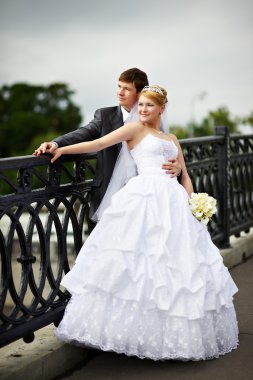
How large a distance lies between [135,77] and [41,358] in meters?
2.16

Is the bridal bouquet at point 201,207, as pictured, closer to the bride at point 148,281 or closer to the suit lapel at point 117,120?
the bride at point 148,281

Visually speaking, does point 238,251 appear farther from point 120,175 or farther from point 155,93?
point 155,93

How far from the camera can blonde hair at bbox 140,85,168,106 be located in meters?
5.25

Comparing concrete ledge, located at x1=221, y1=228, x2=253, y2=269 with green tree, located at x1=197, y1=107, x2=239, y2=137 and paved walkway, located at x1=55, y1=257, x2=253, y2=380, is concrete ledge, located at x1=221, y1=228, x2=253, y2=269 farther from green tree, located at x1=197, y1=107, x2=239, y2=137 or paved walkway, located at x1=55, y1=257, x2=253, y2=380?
green tree, located at x1=197, y1=107, x2=239, y2=137

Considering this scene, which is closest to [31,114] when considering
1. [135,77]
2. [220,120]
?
[220,120]

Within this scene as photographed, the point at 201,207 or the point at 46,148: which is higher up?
the point at 46,148

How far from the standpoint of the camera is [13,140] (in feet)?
329

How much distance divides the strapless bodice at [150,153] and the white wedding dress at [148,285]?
188 mm

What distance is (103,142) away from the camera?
5.07 metres

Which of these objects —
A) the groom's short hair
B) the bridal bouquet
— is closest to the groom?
the groom's short hair

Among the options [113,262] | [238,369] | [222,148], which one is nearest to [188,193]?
[113,262]

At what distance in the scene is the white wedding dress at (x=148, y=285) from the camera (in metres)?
4.78

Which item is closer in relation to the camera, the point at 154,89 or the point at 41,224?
the point at 41,224

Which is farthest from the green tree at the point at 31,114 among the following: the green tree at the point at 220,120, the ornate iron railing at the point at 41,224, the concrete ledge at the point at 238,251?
the ornate iron railing at the point at 41,224
